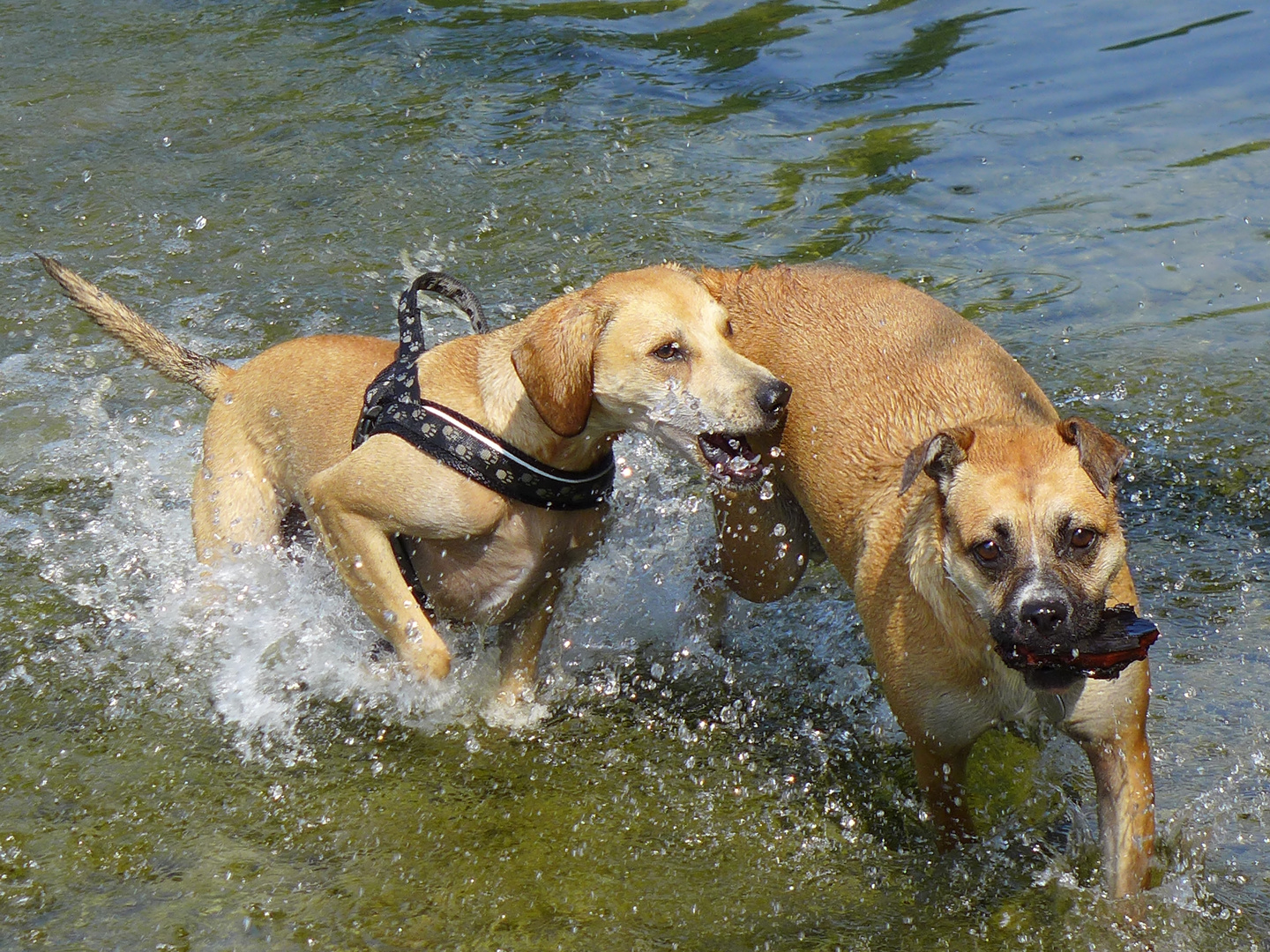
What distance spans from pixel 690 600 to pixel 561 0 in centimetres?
1016

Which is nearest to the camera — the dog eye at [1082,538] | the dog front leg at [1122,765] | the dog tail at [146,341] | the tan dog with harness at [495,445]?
the dog eye at [1082,538]

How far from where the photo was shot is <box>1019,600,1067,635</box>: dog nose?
372cm

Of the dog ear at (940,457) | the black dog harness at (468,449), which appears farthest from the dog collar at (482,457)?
the dog ear at (940,457)

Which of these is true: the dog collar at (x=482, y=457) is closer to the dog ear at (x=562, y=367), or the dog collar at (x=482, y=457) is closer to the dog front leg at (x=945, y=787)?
the dog ear at (x=562, y=367)

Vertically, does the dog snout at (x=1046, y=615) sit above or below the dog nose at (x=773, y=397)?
below

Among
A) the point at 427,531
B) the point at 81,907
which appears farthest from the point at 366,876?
the point at 427,531

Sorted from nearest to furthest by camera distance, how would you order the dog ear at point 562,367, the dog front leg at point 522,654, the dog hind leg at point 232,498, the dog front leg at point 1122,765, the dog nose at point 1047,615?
the dog nose at point 1047,615
the dog front leg at point 1122,765
the dog ear at point 562,367
the dog front leg at point 522,654
the dog hind leg at point 232,498

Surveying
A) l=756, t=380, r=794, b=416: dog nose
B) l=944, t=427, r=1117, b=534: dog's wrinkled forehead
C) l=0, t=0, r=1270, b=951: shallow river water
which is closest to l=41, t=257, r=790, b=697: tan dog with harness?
l=756, t=380, r=794, b=416: dog nose

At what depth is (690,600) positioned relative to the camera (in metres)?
6.19

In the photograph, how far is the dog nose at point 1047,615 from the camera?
12.2 ft

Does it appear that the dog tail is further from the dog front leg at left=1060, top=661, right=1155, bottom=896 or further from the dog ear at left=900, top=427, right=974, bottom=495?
the dog front leg at left=1060, top=661, right=1155, bottom=896

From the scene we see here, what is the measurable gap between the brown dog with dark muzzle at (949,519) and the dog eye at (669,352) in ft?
2.20

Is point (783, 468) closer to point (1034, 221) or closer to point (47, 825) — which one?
point (47, 825)

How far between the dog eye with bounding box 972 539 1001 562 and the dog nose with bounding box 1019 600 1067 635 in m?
0.22
